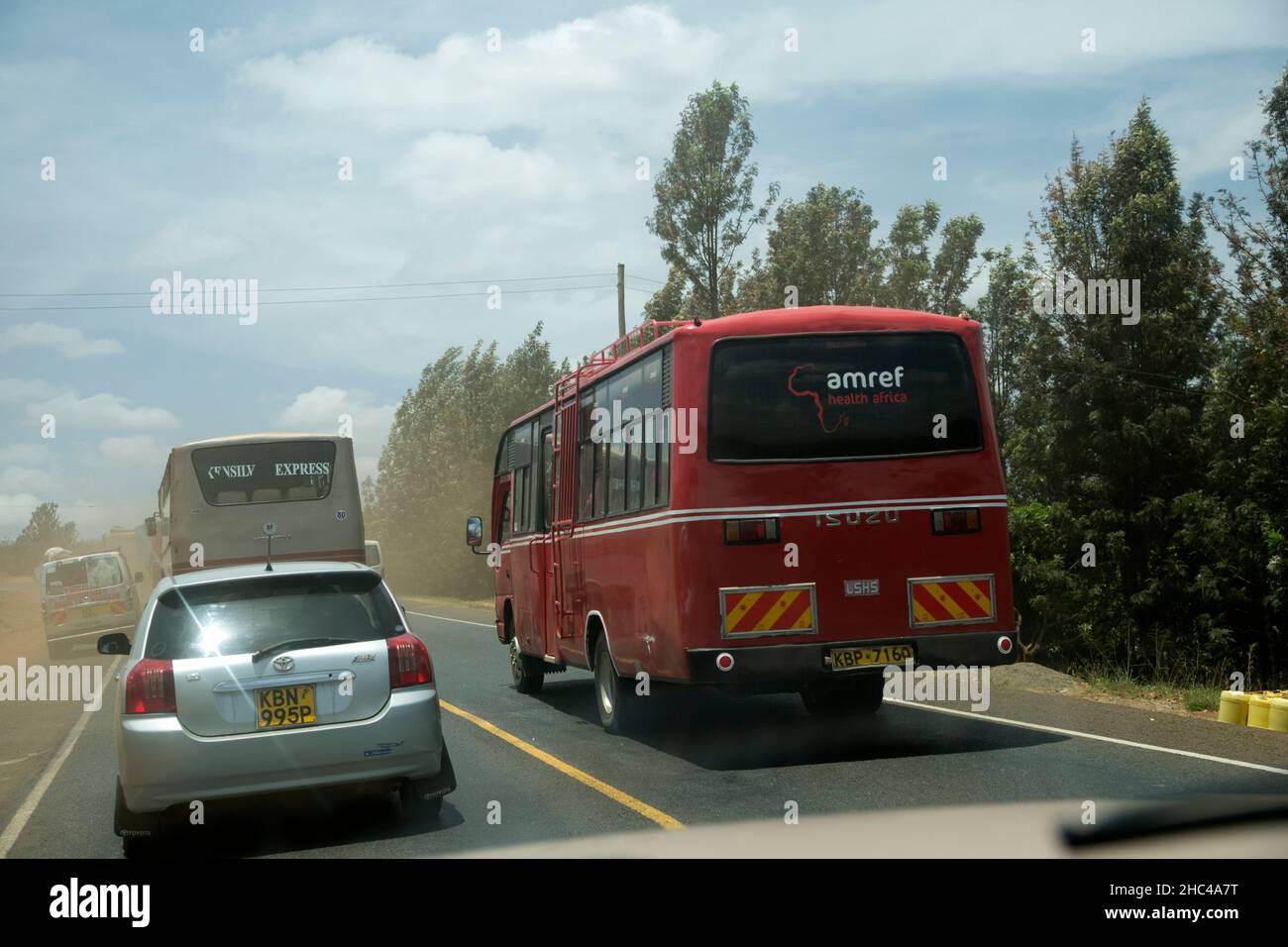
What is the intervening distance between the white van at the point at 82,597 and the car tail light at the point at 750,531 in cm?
2430

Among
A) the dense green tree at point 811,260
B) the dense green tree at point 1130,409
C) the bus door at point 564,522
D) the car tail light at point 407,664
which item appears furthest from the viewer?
the dense green tree at point 811,260

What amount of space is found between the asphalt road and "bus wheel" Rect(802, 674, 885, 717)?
0.66 ft

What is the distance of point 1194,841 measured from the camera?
287cm

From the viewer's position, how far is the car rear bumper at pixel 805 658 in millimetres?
9844

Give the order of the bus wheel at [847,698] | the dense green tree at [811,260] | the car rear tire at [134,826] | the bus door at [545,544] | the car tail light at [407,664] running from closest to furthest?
the car rear tire at [134,826]
the car tail light at [407,664]
the bus wheel at [847,698]
the bus door at [545,544]
the dense green tree at [811,260]

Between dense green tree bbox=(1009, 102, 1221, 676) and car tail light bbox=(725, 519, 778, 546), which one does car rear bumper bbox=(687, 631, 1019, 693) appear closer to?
car tail light bbox=(725, 519, 778, 546)

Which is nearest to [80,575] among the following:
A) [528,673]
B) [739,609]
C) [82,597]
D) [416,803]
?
[82,597]

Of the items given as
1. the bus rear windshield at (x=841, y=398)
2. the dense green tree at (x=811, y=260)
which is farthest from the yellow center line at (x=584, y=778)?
the dense green tree at (x=811, y=260)

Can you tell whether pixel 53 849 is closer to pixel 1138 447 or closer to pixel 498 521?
pixel 498 521

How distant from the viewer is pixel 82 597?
30359 millimetres

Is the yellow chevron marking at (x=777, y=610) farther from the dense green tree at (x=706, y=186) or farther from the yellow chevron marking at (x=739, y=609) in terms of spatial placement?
the dense green tree at (x=706, y=186)

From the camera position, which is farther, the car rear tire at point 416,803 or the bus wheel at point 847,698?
the bus wheel at point 847,698

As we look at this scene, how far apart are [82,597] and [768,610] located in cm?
2458

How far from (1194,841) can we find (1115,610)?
22.0 m
